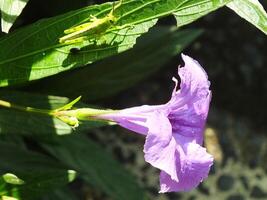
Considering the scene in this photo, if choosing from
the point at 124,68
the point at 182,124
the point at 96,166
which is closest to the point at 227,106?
the point at 124,68

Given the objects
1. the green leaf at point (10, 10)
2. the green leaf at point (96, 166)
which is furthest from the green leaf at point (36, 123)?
the green leaf at point (96, 166)

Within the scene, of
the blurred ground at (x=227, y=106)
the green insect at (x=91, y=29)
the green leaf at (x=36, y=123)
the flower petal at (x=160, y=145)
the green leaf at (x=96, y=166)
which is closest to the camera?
the flower petal at (x=160, y=145)

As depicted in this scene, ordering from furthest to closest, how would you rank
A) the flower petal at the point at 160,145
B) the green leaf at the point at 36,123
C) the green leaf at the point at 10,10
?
the green leaf at the point at 36,123 → the green leaf at the point at 10,10 → the flower petal at the point at 160,145

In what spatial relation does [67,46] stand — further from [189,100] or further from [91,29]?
[189,100]

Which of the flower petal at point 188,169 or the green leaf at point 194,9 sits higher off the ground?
the green leaf at point 194,9

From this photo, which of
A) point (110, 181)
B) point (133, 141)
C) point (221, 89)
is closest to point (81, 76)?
point (110, 181)

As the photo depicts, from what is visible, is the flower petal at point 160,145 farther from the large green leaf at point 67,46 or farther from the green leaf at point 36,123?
the green leaf at point 36,123

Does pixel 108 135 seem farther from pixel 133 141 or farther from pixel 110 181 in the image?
pixel 110 181
